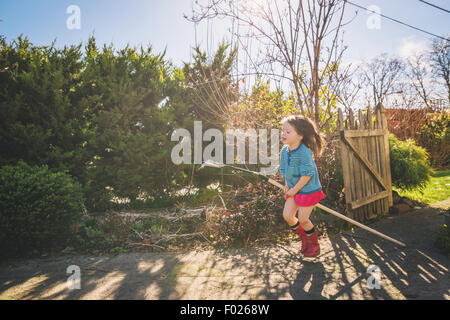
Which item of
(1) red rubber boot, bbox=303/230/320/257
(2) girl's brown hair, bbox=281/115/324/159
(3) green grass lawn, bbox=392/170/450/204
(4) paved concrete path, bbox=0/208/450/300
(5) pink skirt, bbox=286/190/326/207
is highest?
(2) girl's brown hair, bbox=281/115/324/159

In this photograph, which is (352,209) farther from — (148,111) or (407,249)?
(148,111)

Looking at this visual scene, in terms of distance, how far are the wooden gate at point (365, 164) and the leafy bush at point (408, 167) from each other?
61cm

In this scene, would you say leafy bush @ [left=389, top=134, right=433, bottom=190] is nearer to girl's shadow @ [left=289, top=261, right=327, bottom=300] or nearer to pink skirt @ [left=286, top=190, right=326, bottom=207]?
pink skirt @ [left=286, top=190, right=326, bottom=207]

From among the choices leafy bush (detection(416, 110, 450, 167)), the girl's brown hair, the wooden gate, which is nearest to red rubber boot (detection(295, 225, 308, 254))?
the girl's brown hair

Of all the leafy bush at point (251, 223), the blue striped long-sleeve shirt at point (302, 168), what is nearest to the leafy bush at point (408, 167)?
the leafy bush at point (251, 223)

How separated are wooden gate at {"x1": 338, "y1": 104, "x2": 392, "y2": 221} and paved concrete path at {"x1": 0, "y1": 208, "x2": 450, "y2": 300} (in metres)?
0.75

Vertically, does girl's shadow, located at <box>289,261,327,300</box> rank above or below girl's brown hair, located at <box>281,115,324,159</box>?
below

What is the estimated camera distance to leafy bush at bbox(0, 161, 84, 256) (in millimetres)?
3371

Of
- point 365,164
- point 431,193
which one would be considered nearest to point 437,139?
point 431,193

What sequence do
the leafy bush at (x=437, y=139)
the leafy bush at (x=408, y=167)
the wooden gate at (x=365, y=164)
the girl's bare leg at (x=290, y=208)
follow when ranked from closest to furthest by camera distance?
1. the girl's bare leg at (x=290, y=208)
2. the wooden gate at (x=365, y=164)
3. the leafy bush at (x=408, y=167)
4. the leafy bush at (x=437, y=139)

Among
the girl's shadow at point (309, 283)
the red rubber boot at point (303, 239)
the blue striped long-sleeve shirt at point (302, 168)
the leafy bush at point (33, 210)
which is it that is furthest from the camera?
the leafy bush at point (33, 210)

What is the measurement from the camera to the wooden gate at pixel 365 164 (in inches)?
163

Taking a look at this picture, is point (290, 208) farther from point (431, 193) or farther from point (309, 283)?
point (431, 193)

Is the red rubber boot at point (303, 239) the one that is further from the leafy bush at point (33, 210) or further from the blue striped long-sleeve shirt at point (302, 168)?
the leafy bush at point (33, 210)
